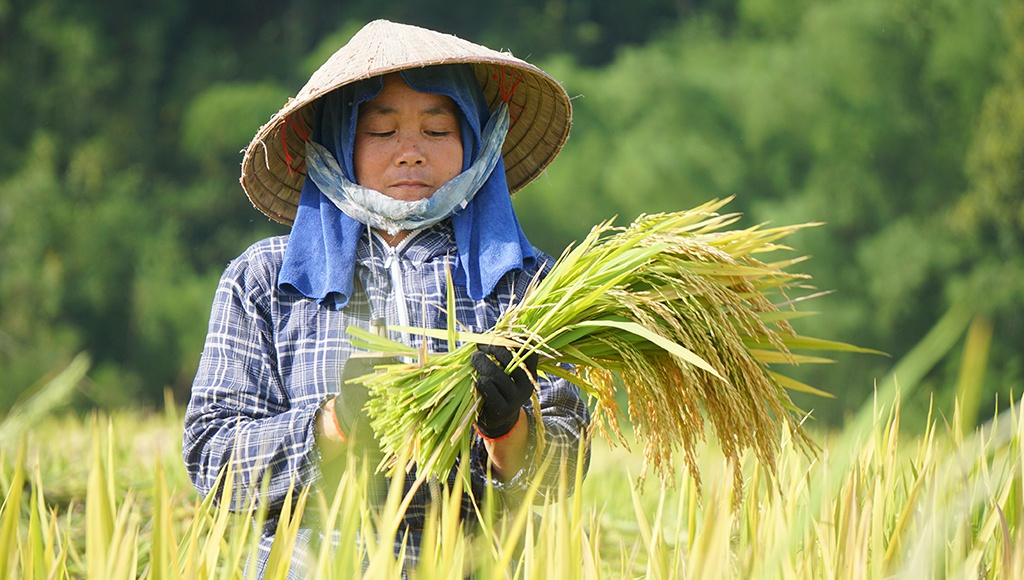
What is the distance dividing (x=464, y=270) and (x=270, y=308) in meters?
0.30

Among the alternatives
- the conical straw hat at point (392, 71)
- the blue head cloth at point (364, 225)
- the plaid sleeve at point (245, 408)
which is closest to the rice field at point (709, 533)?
the plaid sleeve at point (245, 408)

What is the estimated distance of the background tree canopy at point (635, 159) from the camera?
34.4 ft

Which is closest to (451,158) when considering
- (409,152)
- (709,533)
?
(409,152)

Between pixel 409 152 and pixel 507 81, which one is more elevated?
pixel 507 81

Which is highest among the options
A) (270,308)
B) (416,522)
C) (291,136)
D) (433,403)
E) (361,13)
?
(361,13)

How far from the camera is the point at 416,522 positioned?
1759 mm

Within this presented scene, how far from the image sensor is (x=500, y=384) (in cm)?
152

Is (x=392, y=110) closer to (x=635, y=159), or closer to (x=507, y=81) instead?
(x=507, y=81)

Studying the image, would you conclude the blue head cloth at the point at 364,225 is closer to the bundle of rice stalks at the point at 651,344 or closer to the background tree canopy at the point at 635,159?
the bundle of rice stalks at the point at 651,344

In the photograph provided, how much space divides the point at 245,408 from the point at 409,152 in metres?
0.45

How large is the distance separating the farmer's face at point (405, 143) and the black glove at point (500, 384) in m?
0.41

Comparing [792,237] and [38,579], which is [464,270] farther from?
[792,237]

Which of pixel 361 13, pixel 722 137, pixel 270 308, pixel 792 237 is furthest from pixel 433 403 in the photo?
pixel 361 13

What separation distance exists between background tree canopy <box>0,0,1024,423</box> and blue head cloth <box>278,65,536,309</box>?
8313mm
